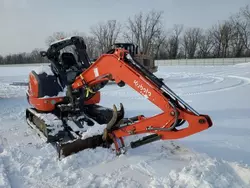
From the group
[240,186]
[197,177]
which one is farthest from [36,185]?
[240,186]

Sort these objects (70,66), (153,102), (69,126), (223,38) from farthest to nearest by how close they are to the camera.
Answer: (223,38) → (70,66) → (69,126) → (153,102)

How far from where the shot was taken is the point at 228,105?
29.8 feet

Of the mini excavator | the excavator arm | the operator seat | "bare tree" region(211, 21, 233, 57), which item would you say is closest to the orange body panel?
the mini excavator

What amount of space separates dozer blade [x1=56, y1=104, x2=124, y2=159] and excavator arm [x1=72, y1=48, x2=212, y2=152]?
102 millimetres

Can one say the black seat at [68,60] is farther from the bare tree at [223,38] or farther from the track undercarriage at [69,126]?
the bare tree at [223,38]

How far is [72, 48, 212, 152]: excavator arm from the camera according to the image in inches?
134

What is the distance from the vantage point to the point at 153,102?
356 centimetres

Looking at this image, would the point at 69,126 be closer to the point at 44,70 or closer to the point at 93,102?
the point at 93,102

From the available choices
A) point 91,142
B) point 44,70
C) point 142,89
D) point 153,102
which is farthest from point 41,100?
point 153,102

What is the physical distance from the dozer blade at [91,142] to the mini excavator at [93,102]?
0.02 meters

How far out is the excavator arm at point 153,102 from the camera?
3398 mm

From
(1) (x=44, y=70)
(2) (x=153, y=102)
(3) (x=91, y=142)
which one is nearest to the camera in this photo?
(2) (x=153, y=102)

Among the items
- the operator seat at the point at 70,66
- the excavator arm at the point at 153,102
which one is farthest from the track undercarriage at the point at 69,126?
the operator seat at the point at 70,66

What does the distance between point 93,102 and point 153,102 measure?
8.67ft
